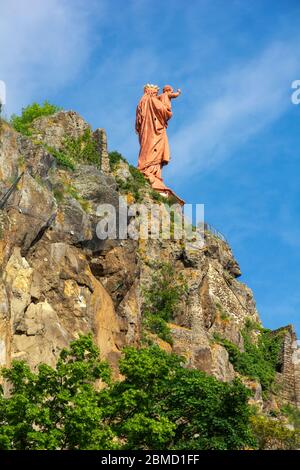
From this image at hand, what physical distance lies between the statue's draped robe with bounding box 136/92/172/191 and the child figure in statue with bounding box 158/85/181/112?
23 cm

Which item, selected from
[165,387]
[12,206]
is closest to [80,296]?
[12,206]

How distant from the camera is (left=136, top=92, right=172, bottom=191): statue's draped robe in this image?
57.9 metres

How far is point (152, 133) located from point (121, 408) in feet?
103

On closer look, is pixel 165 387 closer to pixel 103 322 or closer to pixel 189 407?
pixel 189 407

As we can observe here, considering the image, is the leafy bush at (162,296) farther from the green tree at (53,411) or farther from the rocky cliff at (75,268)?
the green tree at (53,411)

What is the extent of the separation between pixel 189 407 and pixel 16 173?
11835mm

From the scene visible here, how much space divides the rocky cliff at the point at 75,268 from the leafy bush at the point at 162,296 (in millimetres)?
319

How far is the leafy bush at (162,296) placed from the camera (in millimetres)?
46281

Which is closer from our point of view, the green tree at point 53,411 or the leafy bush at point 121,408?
the green tree at point 53,411

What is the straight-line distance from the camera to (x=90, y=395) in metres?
28.6

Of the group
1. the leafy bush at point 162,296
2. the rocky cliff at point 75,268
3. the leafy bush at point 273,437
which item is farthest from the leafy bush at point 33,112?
the leafy bush at point 273,437

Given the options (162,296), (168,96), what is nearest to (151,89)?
(168,96)
